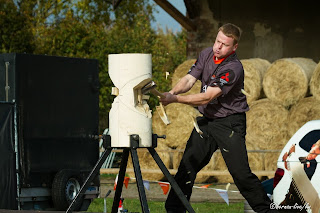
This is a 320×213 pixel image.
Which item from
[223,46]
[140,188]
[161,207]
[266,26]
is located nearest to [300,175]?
[223,46]

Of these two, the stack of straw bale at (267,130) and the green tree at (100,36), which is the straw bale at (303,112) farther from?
the green tree at (100,36)

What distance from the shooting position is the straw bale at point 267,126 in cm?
1736

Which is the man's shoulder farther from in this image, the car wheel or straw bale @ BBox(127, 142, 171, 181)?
straw bale @ BBox(127, 142, 171, 181)

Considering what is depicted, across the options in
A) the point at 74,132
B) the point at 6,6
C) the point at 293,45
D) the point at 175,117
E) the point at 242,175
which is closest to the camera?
the point at 242,175

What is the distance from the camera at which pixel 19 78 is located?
10.7 meters

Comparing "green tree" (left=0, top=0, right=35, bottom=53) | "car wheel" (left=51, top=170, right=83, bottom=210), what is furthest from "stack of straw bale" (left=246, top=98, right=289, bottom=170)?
"green tree" (left=0, top=0, right=35, bottom=53)

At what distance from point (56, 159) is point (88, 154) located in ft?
2.30

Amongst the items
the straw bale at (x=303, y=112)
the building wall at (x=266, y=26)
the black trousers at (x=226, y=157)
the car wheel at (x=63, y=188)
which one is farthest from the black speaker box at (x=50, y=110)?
the building wall at (x=266, y=26)

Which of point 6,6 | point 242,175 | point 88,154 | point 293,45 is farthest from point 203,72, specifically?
point 6,6

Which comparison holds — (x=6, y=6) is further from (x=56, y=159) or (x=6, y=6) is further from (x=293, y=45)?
(x=56, y=159)

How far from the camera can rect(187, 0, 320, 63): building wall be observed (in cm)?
2267

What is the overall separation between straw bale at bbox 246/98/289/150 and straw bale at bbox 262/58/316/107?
8.1 inches

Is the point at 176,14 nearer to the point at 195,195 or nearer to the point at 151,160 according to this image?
the point at 151,160

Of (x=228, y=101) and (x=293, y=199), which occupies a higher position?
(x=228, y=101)
